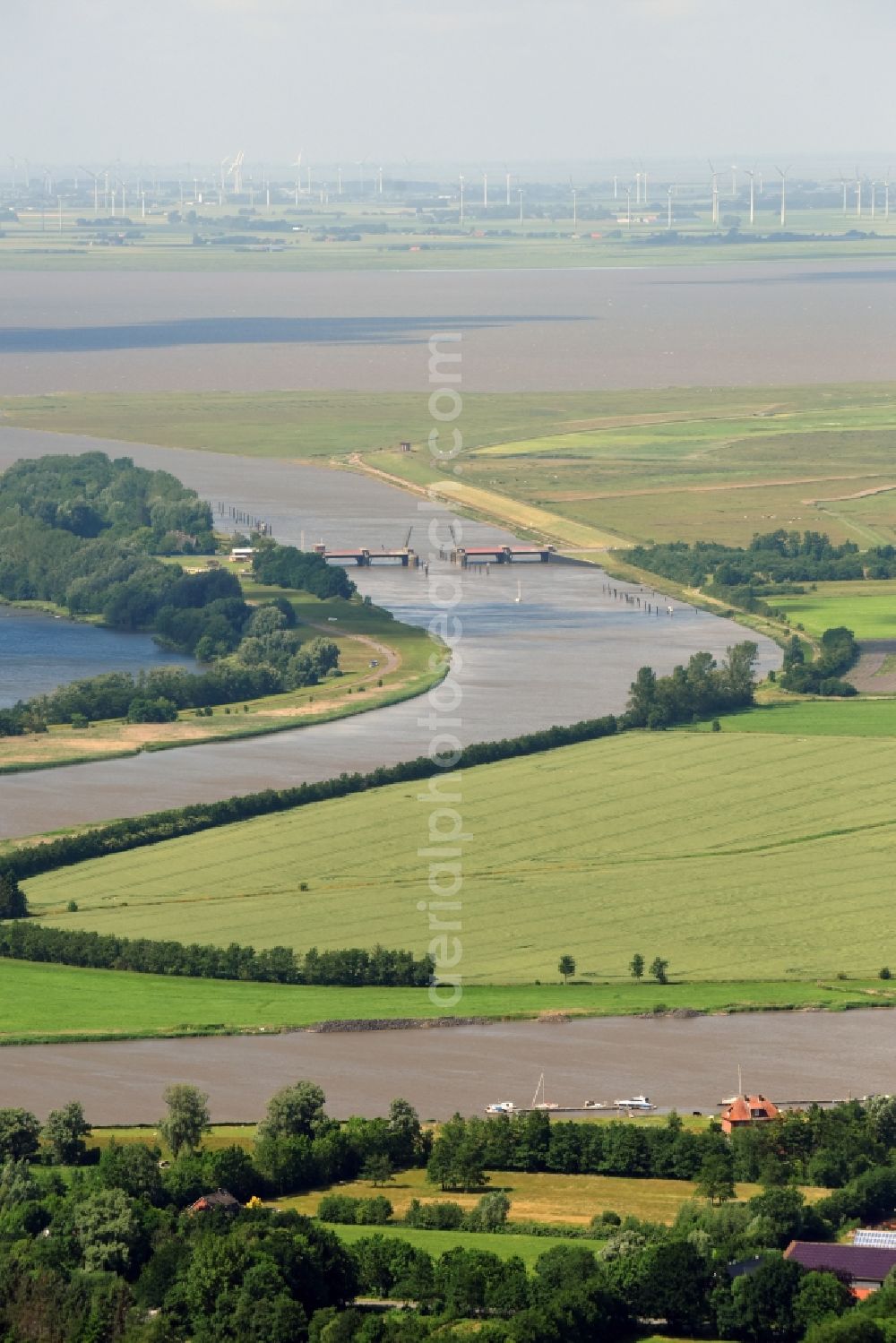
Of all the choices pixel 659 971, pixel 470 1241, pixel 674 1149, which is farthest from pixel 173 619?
pixel 470 1241

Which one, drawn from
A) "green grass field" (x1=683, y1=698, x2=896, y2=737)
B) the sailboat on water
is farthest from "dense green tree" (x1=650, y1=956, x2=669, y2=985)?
"green grass field" (x1=683, y1=698, x2=896, y2=737)

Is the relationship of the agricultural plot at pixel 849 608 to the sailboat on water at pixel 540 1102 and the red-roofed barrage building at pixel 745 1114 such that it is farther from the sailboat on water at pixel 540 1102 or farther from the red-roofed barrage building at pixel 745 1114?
the red-roofed barrage building at pixel 745 1114

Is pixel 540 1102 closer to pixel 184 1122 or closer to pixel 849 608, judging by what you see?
pixel 184 1122

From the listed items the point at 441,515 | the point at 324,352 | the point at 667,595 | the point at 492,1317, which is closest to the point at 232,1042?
the point at 492,1317

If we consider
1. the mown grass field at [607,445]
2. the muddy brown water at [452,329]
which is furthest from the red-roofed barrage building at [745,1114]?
the muddy brown water at [452,329]

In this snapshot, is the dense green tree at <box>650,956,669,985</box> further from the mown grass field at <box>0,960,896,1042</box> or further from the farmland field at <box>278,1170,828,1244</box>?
the farmland field at <box>278,1170,828,1244</box>

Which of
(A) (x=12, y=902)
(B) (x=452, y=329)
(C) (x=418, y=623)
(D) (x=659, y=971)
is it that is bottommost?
(D) (x=659, y=971)
